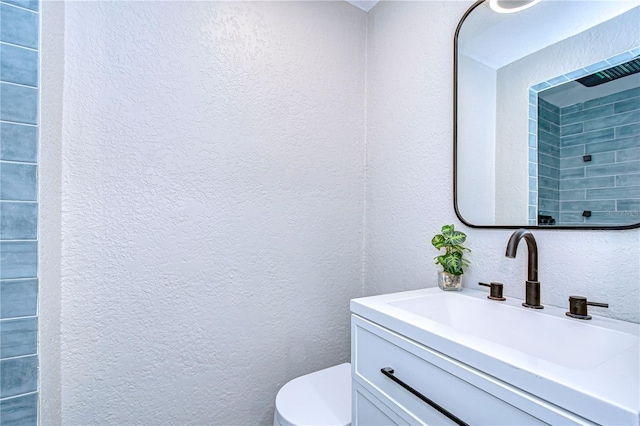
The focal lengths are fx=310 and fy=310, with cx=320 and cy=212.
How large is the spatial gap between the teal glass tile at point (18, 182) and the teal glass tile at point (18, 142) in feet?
0.08

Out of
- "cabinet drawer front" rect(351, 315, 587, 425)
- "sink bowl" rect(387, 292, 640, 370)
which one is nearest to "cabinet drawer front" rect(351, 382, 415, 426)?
"cabinet drawer front" rect(351, 315, 587, 425)

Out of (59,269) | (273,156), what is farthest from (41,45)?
(273,156)

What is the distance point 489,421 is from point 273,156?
47.6 inches

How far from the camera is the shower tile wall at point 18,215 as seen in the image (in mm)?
906

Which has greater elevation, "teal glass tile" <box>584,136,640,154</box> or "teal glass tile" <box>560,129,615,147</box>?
"teal glass tile" <box>560,129,615,147</box>

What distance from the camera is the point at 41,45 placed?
3.20ft

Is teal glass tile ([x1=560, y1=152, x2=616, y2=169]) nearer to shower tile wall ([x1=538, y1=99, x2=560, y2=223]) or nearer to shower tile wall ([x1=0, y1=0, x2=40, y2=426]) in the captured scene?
shower tile wall ([x1=538, y1=99, x2=560, y2=223])

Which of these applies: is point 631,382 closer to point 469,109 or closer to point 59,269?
point 469,109

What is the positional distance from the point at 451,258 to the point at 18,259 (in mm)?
1407

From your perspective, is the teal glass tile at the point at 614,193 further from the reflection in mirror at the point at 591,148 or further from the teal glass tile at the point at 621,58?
the teal glass tile at the point at 621,58

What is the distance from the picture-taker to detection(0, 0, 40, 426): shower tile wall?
91cm

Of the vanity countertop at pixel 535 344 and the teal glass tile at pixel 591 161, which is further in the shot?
the teal glass tile at pixel 591 161

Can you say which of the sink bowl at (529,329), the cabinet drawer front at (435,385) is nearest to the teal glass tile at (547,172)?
the sink bowl at (529,329)

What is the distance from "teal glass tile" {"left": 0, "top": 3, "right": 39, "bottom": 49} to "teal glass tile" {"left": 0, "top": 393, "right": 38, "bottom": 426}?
1.06m
